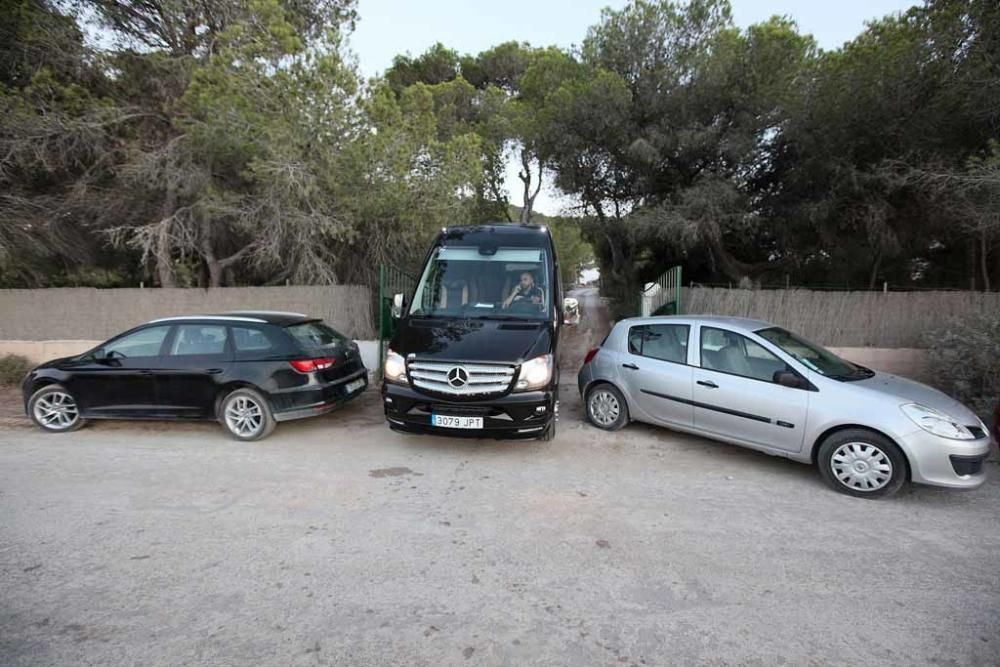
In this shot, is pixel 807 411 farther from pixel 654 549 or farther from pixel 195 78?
pixel 195 78

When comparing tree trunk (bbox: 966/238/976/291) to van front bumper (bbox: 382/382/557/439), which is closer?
van front bumper (bbox: 382/382/557/439)

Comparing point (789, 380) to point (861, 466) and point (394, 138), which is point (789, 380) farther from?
point (394, 138)

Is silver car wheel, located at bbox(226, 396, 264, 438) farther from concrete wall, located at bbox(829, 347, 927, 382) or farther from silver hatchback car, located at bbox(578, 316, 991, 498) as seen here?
concrete wall, located at bbox(829, 347, 927, 382)

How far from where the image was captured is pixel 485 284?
6160mm

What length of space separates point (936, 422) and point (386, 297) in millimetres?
8099

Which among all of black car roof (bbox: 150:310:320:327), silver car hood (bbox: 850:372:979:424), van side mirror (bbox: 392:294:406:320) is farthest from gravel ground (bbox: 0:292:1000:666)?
van side mirror (bbox: 392:294:406:320)

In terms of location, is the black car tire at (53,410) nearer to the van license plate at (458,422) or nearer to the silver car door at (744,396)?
the van license plate at (458,422)

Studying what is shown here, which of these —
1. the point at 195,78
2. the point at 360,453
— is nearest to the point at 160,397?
the point at 360,453

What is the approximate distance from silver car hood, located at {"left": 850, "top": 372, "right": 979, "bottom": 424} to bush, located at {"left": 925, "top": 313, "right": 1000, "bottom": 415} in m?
2.72

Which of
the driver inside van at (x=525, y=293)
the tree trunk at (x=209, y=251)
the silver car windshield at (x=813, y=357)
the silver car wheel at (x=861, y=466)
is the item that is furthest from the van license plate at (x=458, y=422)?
the tree trunk at (x=209, y=251)

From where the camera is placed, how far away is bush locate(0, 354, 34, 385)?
9414 millimetres

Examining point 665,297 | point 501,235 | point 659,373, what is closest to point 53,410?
point 501,235

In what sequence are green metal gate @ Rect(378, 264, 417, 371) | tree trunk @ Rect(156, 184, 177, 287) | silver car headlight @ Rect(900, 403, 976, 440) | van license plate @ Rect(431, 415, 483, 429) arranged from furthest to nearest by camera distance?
tree trunk @ Rect(156, 184, 177, 287) < green metal gate @ Rect(378, 264, 417, 371) < van license plate @ Rect(431, 415, 483, 429) < silver car headlight @ Rect(900, 403, 976, 440)

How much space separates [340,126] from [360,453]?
629 centimetres
